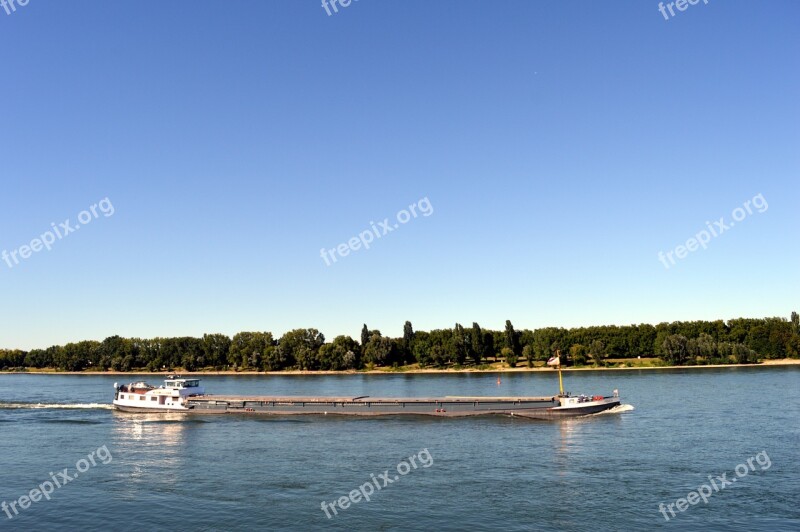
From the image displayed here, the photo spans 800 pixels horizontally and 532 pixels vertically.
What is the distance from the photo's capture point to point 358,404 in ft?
320

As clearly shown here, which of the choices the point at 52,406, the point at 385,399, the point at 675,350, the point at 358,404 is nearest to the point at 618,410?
the point at 385,399

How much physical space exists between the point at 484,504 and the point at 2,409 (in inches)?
4160

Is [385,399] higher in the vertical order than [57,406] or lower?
higher

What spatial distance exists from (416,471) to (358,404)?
43876 mm

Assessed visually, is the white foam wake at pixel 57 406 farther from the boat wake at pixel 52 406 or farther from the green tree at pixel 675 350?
the green tree at pixel 675 350

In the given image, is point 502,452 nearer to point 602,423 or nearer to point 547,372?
point 602,423

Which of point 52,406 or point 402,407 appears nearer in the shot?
point 402,407

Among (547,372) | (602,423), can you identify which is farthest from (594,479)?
(547,372)

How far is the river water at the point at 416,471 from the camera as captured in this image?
41.6 metres

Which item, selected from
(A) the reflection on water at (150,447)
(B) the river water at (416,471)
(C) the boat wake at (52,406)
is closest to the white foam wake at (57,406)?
(C) the boat wake at (52,406)

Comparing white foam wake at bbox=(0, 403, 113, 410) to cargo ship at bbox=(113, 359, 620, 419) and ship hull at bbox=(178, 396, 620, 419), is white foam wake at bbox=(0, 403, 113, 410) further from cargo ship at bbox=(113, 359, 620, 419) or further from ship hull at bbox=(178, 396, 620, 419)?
ship hull at bbox=(178, 396, 620, 419)

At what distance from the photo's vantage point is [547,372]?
645ft

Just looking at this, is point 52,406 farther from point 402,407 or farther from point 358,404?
point 402,407

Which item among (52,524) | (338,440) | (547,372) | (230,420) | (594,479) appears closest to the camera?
(52,524)
